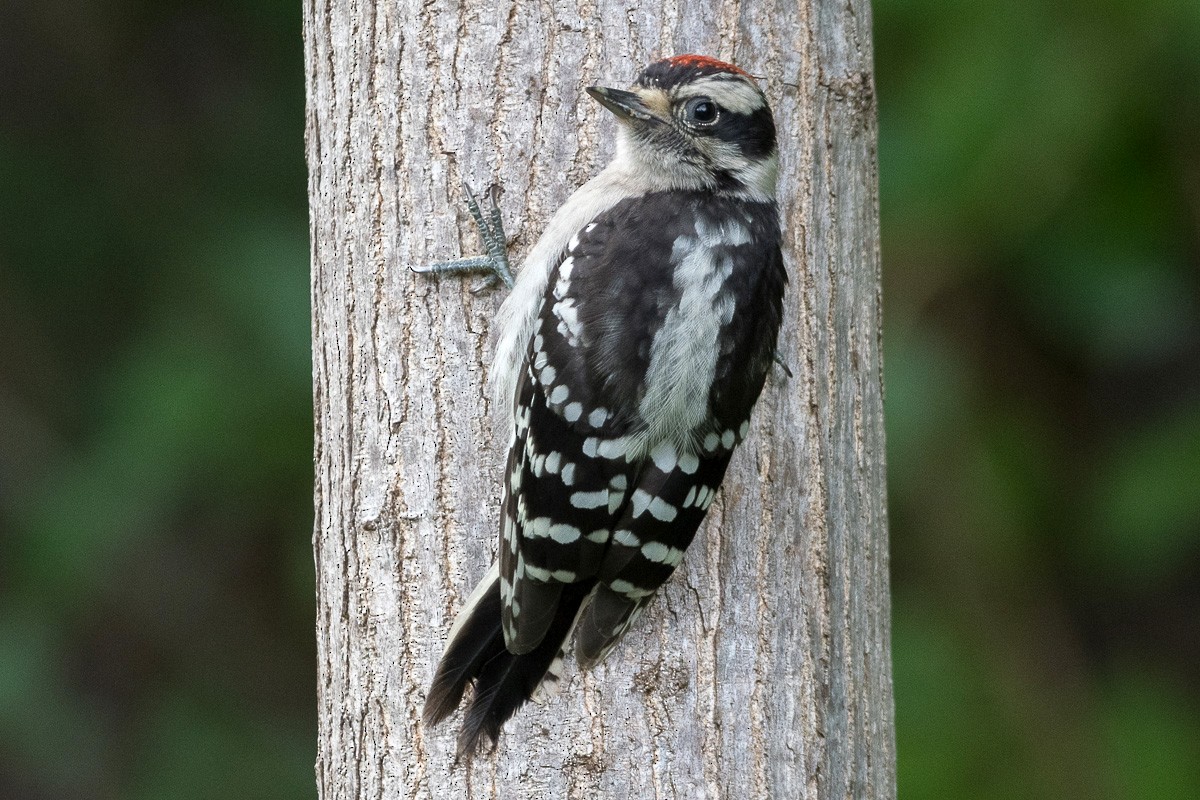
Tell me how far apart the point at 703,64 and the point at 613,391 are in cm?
60

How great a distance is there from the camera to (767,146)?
2.53 metres

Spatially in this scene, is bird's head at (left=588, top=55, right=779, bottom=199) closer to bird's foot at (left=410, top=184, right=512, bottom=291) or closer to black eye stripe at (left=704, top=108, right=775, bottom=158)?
black eye stripe at (left=704, top=108, right=775, bottom=158)

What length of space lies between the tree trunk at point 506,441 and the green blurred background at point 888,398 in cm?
127

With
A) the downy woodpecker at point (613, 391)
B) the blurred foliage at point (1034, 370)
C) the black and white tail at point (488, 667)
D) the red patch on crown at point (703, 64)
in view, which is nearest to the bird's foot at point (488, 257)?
the downy woodpecker at point (613, 391)

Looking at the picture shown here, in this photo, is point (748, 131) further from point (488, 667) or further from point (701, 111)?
point (488, 667)

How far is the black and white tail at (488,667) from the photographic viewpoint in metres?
2.26

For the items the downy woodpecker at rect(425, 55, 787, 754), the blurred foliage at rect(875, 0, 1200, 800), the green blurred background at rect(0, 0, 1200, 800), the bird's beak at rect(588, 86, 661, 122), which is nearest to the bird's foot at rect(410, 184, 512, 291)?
the downy woodpecker at rect(425, 55, 787, 754)

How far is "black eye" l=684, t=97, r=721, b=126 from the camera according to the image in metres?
2.46

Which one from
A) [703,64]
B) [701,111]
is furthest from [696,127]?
[703,64]

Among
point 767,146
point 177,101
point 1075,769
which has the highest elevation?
point 177,101

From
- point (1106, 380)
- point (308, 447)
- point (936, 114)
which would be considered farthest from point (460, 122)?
point (1106, 380)

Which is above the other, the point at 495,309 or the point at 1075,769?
the point at 495,309

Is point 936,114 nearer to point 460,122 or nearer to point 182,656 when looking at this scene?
point 460,122

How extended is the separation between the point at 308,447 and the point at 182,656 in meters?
1.17
